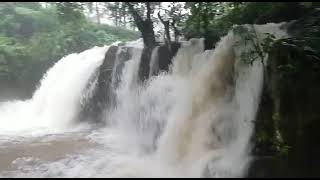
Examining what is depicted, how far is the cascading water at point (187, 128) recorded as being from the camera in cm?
715

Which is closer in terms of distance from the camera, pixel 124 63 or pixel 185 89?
pixel 185 89

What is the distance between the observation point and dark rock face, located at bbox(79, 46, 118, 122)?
13.2 metres

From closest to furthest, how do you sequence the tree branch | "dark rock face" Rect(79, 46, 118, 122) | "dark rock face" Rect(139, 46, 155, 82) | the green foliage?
"dark rock face" Rect(139, 46, 155, 82), the tree branch, "dark rock face" Rect(79, 46, 118, 122), the green foliage

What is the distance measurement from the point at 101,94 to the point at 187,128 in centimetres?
553

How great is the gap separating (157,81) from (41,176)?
402 centimetres

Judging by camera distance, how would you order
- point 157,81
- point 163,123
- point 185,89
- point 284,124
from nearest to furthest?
1. point 284,124
2. point 185,89
3. point 163,123
4. point 157,81

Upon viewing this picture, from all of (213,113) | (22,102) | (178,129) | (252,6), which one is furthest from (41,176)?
(22,102)

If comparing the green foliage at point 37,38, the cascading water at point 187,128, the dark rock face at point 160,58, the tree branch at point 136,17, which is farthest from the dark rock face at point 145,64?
the green foliage at point 37,38

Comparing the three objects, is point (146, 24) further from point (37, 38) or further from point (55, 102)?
point (37, 38)

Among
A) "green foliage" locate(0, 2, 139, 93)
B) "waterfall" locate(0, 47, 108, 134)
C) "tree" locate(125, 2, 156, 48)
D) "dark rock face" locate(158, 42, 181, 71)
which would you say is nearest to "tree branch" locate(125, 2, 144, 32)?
"tree" locate(125, 2, 156, 48)

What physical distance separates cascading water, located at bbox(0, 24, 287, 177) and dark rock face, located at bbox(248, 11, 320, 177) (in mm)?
446

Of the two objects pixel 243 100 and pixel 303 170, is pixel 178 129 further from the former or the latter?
pixel 303 170

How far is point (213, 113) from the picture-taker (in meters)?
7.96

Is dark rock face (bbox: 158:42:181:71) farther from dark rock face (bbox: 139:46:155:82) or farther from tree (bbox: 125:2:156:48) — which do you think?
tree (bbox: 125:2:156:48)
